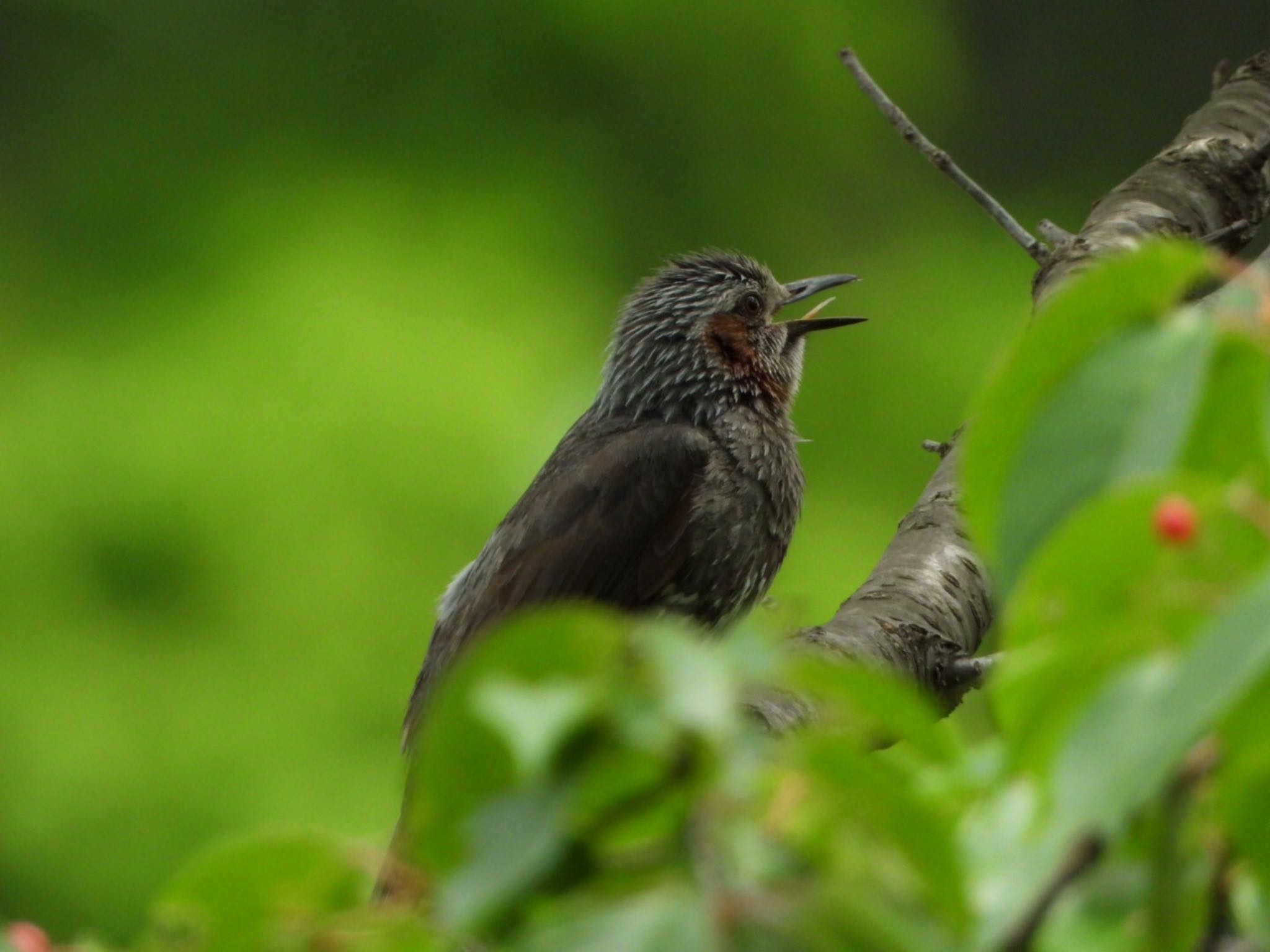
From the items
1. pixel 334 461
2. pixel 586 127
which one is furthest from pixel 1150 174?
pixel 586 127

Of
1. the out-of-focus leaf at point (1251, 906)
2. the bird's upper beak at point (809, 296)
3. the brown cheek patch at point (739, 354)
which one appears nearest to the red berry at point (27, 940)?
the out-of-focus leaf at point (1251, 906)

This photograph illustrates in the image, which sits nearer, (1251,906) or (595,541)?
(1251,906)

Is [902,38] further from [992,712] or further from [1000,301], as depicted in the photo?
[992,712]

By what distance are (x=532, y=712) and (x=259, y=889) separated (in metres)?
0.20

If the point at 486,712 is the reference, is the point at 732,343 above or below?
above

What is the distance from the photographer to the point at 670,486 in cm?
345

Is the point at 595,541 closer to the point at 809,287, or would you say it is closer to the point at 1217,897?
the point at 809,287

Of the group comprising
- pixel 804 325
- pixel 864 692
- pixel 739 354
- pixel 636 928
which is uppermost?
pixel 804 325

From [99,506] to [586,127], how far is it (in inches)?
144

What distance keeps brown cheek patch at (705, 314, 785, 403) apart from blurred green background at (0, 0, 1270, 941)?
106 inches

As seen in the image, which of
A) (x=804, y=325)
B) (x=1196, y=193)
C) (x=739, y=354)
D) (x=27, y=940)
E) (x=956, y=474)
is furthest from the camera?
(x=804, y=325)

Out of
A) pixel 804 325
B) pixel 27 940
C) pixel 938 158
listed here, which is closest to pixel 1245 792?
pixel 27 940

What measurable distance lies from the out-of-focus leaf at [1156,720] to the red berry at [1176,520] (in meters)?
0.06

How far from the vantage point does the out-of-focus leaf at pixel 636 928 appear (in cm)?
68
